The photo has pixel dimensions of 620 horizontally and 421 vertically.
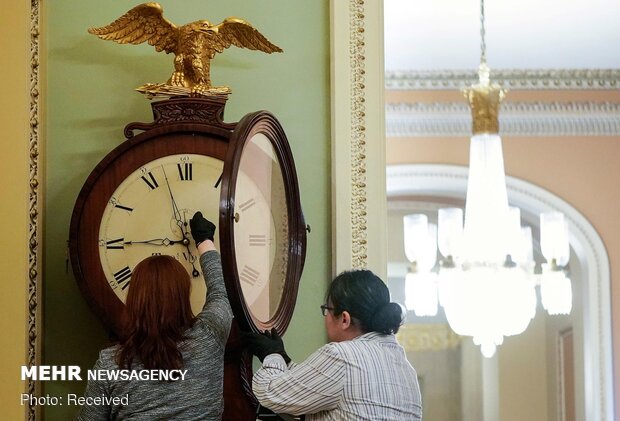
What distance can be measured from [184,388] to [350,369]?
0.35 meters

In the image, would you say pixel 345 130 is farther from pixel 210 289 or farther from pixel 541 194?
pixel 541 194

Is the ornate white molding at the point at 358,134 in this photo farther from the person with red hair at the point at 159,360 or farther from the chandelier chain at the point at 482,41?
the chandelier chain at the point at 482,41

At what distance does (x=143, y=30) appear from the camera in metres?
2.90

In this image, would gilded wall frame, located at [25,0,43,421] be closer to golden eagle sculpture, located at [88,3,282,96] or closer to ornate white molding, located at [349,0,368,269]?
golden eagle sculpture, located at [88,3,282,96]

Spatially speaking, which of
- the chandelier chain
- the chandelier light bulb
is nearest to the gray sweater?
the chandelier chain

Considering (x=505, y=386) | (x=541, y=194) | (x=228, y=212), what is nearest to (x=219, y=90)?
(x=228, y=212)

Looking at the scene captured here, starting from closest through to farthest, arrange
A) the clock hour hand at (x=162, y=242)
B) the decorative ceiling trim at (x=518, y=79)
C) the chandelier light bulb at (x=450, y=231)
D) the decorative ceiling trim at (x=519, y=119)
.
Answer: the clock hour hand at (x=162, y=242) → the chandelier light bulb at (x=450, y=231) → the decorative ceiling trim at (x=518, y=79) → the decorative ceiling trim at (x=519, y=119)

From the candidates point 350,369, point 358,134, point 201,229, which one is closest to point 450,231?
point 358,134

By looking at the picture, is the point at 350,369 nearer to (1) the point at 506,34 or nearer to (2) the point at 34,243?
(2) the point at 34,243

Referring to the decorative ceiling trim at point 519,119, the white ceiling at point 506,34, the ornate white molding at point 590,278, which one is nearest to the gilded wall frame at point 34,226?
the white ceiling at point 506,34

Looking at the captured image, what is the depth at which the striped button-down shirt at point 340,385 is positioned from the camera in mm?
2301

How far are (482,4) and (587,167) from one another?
1.87 meters

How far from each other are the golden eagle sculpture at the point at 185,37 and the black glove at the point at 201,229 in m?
0.35

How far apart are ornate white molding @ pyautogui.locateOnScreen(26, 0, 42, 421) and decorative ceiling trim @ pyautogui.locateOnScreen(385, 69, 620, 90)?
410 cm
